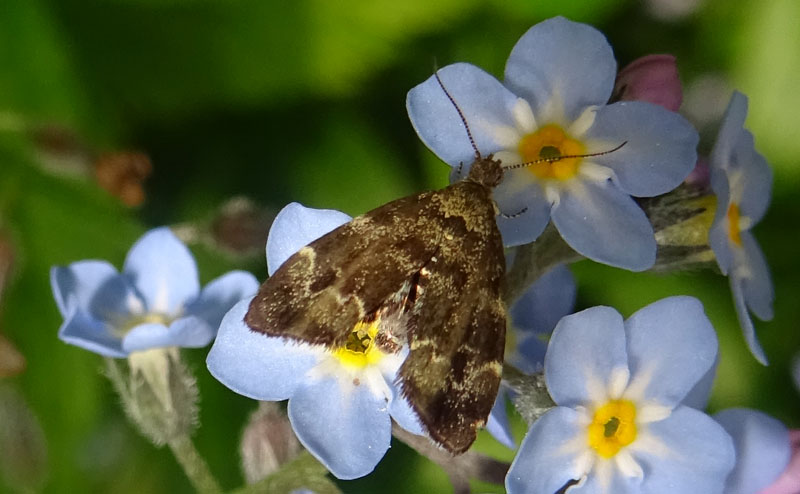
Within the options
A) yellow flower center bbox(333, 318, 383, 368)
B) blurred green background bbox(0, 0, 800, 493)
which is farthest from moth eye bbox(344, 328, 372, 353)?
blurred green background bbox(0, 0, 800, 493)

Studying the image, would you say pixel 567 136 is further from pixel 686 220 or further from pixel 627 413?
pixel 627 413

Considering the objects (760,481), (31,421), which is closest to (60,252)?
(31,421)

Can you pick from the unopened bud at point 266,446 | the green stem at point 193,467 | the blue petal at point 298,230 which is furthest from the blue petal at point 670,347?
the green stem at point 193,467

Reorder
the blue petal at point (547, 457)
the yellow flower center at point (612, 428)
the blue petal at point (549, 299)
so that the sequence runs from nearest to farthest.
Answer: the blue petal at point (547, 457) → the yellow flower center at point (612, 428) → the blue petal at point (549, 299)

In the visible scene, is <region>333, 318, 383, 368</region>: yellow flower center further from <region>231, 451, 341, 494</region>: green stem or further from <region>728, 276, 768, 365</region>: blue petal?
<region>728, 276, 768, 365</region>: blue petal

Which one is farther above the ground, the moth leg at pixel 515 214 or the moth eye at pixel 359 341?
the moth leg at pixel 515 214

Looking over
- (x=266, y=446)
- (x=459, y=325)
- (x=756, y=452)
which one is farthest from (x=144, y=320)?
(x=756, y=452)

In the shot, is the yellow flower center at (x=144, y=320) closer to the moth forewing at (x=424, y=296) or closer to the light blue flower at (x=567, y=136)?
the moth forewing at (x=424, y=296)
